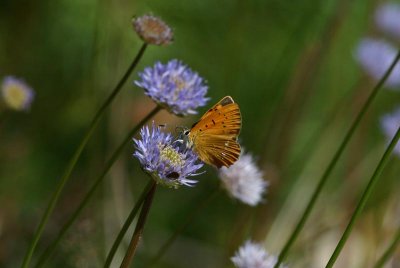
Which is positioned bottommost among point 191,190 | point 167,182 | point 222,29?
point 167,182

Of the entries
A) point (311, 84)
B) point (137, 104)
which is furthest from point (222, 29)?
point (311, 84)

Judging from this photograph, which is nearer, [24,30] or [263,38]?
[24,30]

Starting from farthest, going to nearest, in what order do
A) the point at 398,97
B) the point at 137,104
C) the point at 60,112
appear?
the point at 398,97 → the point at 137,104 → the point at 60,112

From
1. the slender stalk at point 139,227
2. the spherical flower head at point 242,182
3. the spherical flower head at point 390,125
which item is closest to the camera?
the slender stalk at point 139,227

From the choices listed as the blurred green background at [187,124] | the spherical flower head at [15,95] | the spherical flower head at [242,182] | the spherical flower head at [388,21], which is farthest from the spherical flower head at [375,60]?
the spherical flower head at [15,95]

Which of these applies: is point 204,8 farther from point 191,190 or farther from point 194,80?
point 194,80

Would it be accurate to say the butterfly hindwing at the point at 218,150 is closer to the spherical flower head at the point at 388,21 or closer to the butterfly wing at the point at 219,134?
the butterfly wing at the point at 219,134

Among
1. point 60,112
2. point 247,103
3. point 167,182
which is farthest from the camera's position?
point 247,103
